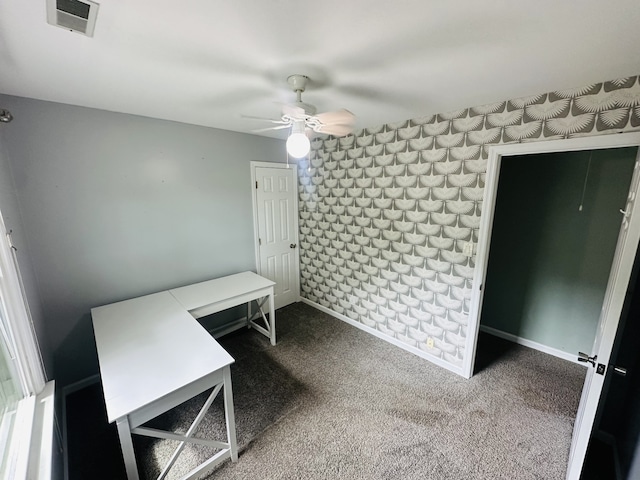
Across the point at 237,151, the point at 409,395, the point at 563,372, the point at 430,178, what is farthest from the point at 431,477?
the point at 237,151

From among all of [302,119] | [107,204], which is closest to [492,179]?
[302,119]

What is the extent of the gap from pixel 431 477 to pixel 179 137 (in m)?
3.32

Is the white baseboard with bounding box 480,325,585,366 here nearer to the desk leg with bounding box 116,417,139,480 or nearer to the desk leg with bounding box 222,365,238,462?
the desk leg with bounding box 222,365,238,462

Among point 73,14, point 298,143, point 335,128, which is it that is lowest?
point 298,143

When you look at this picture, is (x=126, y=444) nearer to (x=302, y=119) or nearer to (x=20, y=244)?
(x=20, y=244)

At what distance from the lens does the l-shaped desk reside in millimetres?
1288

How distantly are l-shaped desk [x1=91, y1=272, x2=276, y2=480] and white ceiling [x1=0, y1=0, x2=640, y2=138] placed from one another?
1647 millimetres

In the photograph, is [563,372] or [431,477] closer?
[431,477]

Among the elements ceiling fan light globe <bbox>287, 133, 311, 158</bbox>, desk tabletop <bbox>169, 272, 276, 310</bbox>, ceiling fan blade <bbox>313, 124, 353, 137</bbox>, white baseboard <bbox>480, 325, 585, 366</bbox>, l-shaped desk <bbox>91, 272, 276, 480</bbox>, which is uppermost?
ceiling fan blade <bbox>313, 124, 353, 137</bbox>

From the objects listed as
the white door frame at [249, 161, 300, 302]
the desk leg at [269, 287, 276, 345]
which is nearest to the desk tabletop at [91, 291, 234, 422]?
the desk leg at [269, 287, 276, 345]

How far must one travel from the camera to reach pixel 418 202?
2.47 metres

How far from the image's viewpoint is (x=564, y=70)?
4.68 ft

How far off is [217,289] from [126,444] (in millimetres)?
1436

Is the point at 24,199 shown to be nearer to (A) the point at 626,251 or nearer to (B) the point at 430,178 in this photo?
(B) the point at 430,178
